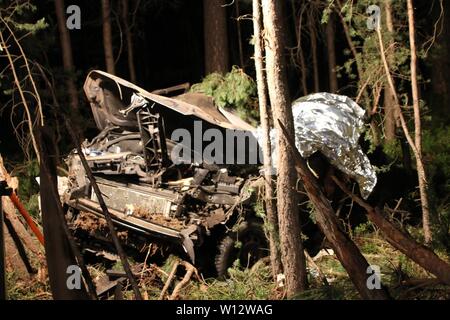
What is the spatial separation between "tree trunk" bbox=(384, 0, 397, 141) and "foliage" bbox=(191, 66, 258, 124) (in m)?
2.60

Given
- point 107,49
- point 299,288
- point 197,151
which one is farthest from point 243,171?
point 107,49

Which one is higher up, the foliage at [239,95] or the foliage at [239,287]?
the foliage at [239,95]

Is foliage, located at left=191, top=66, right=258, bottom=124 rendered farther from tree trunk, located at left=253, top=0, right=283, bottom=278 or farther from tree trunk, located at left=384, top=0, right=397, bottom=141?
tree trunk, located at left=384, top=0, right=397, bottom=141

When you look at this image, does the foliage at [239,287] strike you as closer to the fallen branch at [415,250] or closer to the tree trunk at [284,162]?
the tree trunk at [284,162]

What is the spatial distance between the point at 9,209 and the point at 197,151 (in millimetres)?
2536

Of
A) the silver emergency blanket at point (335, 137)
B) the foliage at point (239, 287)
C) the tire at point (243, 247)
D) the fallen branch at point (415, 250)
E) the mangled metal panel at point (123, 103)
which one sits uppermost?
the mangled metal panel at point (123, 103)

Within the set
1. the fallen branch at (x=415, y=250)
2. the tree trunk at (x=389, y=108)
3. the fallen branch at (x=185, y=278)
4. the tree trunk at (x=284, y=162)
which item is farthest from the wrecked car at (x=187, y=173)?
the fallen branch at (x=415, y=250)

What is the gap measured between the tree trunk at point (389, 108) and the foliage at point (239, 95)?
2.60 metres

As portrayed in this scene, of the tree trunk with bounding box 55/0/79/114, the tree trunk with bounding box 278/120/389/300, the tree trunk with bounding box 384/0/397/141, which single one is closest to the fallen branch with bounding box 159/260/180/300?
the tree trunk with bounding box 278/120/389/300

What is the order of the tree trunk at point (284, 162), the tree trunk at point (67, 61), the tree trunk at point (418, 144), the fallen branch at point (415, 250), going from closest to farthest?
the fallen branch at point (415, 250), the tree trunk at point (284, 162), the tree trunk at point (418, 144), the tree trunk at point (67, 61)

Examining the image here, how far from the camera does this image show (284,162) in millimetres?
6758

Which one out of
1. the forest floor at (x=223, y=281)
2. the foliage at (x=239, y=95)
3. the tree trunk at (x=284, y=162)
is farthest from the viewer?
the foliage at (x=239, y=95)

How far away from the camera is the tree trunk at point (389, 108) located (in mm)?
10969
